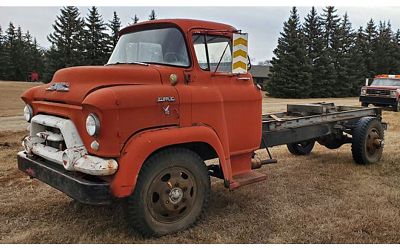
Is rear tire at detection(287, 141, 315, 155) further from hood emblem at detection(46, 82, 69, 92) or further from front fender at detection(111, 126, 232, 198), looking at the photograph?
hood emblem at detection(46, 82, 69, 92)

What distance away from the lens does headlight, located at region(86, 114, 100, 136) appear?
3584 millimetres

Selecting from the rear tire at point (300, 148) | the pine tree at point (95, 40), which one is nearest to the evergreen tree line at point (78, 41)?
the pine tree at point (95, 40)

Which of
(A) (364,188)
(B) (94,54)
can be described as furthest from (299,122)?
(B) (94,54)

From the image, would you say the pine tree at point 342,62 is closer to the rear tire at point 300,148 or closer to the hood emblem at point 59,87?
the rear tire at point 300,148

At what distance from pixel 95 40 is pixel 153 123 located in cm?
4099

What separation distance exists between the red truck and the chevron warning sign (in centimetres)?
1873

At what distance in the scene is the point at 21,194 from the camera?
541 centimetres

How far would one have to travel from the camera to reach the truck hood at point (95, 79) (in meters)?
3.93

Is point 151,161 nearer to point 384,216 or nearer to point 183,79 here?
point 183,79

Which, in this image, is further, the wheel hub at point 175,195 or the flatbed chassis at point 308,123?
the flatbed chassis at point 308,123

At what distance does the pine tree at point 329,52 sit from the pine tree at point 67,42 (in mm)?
25010

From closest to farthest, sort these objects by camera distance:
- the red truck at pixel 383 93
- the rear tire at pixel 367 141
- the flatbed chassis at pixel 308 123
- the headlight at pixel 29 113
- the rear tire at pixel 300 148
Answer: the headlight at pixel 29 113
the flatbed chassis at pixel 308 123
the rear tire at pixel 367 141
the rear tire at pixel 300 148
the red truck at pixel 383 93

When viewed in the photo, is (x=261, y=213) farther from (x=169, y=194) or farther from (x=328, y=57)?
(x=328, y=57)

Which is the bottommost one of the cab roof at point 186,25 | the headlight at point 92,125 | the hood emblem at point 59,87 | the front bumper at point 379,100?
the front bumper at point 379,100
